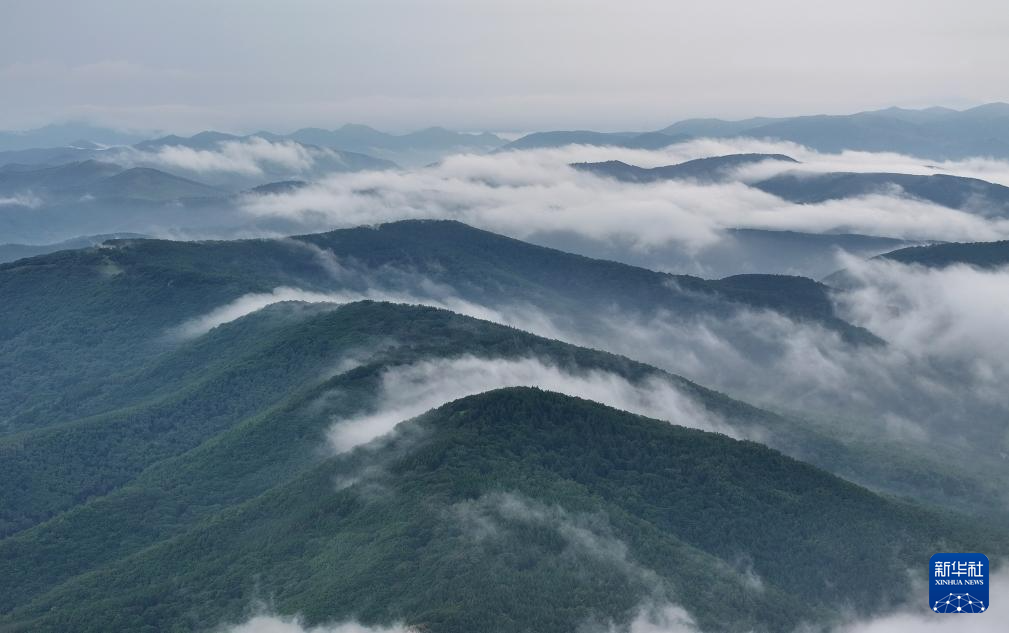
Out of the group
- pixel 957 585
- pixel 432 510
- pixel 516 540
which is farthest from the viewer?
pixel 432 510

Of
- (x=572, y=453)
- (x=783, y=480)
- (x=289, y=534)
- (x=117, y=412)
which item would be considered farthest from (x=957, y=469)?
(x=117, y=412)

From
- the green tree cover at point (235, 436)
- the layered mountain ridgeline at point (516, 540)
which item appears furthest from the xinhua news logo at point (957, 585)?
the green tree cover at point (235, 436)

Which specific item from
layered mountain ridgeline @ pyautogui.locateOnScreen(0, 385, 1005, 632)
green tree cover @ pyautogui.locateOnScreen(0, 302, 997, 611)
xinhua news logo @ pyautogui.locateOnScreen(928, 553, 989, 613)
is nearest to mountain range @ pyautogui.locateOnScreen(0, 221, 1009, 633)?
layered mountain ridgeline @ pyautogui.locateOnScreen(0, 385, 1005, 632)

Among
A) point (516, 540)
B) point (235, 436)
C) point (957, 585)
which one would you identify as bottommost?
point (957, 585)

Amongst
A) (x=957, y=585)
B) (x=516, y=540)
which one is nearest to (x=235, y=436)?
(x=516, y=540)

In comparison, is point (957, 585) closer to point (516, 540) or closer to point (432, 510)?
point (516, 540)

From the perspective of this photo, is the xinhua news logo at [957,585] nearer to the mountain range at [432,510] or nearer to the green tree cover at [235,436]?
the mountain range at [432,510]

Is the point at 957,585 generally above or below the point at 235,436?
below

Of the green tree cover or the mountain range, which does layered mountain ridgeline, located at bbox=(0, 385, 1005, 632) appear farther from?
the green tree cover
